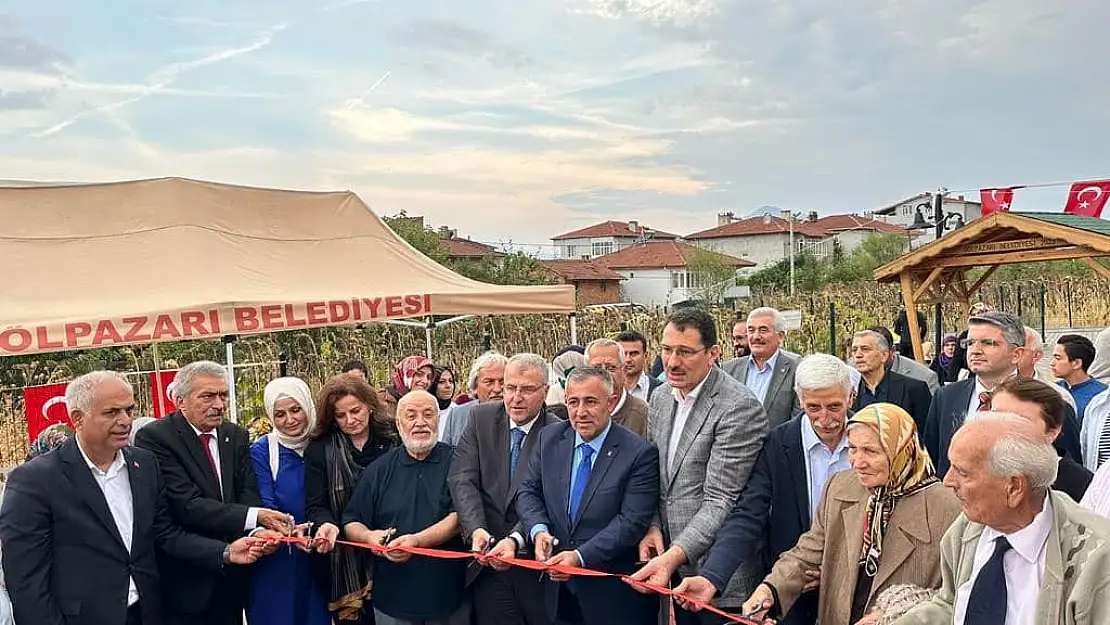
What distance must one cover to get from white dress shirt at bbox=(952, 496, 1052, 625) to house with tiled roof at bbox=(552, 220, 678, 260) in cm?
8178

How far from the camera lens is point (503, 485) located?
4375 mm

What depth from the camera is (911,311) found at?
1124 cm

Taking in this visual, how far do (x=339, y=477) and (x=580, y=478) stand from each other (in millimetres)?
1345

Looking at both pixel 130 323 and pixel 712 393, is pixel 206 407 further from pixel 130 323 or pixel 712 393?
pixel 712 393

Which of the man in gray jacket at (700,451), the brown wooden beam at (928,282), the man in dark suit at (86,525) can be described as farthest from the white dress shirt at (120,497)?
the brown wooden beam at (928,282)

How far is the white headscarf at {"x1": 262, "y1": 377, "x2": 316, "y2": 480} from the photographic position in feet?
14.7

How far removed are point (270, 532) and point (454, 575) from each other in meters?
0.95

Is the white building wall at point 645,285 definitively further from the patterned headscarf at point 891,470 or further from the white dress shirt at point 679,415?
the patterned headscarf at point 891,470

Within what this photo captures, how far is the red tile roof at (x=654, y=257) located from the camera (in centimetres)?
6241

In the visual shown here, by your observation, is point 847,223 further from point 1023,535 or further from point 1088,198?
point 1023,535

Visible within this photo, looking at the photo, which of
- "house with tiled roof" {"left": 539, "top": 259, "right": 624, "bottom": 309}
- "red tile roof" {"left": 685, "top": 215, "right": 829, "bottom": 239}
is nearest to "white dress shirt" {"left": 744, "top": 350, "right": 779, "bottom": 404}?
"house with tiled roof" {"left": 539, "top": 259, "right": 624, "bottom": 309}

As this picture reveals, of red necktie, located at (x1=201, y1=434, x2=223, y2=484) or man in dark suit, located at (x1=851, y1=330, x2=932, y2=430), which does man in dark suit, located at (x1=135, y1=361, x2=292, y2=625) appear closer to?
red necktie, located at (x1=201, y1=434, x2=223, y2=484)

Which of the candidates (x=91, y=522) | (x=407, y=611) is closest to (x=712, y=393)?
(x=407, y=611)

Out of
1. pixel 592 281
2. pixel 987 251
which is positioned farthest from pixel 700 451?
pixel 592 281
